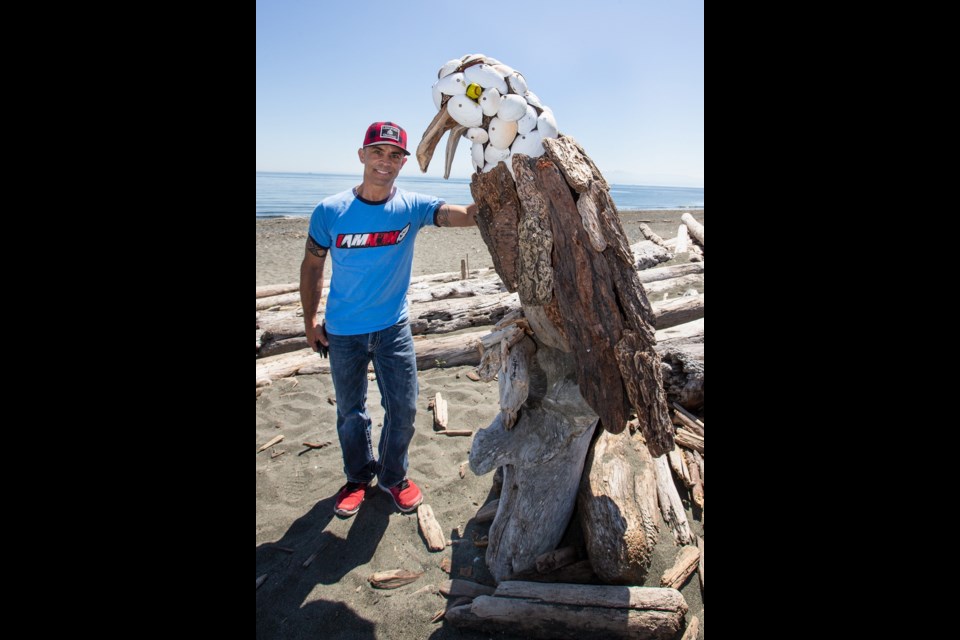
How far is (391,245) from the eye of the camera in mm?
3314

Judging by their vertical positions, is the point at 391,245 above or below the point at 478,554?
above

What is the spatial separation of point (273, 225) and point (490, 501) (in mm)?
19915

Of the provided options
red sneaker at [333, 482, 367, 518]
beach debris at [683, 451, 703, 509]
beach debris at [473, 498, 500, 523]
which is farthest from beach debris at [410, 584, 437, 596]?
beach debris at [683, 451, 703, 509]

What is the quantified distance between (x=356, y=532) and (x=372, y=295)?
1.63m

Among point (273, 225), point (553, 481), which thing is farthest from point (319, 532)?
point (273, 225)

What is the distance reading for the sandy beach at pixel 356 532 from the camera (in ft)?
8.93

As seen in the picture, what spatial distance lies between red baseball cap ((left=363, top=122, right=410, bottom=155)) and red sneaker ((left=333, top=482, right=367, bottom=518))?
8.05ft

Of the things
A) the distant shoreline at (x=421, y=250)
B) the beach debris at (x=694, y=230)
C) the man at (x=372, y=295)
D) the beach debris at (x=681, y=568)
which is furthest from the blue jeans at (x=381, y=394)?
the beach debris at (x=694, y=230)

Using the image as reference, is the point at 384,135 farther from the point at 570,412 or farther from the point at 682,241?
the point at 682,241

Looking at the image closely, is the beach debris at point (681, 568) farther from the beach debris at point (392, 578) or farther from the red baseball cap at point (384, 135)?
the red baseball cap at point (384, 135)

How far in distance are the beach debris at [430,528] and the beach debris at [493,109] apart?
2356 millimetres

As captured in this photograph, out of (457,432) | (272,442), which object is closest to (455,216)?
(457,432)

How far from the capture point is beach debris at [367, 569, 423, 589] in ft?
9.66
